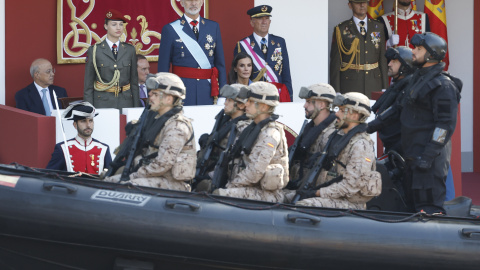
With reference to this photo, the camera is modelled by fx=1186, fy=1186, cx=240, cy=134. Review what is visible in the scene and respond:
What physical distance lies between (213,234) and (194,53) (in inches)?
171

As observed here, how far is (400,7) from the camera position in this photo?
1496 centimetres

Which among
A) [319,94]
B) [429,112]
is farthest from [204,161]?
[429,112]

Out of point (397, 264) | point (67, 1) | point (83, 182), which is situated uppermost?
point (67, 1)

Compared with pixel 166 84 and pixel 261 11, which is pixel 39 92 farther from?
pixel 166 84

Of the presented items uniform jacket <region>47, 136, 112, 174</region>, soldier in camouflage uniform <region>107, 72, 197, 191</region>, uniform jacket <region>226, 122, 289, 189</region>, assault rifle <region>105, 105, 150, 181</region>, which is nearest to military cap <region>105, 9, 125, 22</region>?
uniform jacket <region>47, 136, 112, 174</region>

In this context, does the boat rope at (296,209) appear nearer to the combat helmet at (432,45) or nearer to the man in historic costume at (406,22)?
the combat helmet at (432,45)

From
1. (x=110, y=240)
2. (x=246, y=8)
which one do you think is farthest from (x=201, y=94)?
(x=110, y=240)

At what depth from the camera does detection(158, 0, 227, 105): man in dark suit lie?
490 inches

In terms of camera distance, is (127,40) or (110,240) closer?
(110,240)

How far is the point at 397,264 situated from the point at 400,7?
22.9 ft

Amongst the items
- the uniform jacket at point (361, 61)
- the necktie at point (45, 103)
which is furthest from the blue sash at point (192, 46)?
the uniform jacket at point (361, 61)

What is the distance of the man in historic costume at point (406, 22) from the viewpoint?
14.9 metres

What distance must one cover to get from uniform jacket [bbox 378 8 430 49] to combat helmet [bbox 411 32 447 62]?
528cm

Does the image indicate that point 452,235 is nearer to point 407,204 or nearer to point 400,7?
point 407,204
